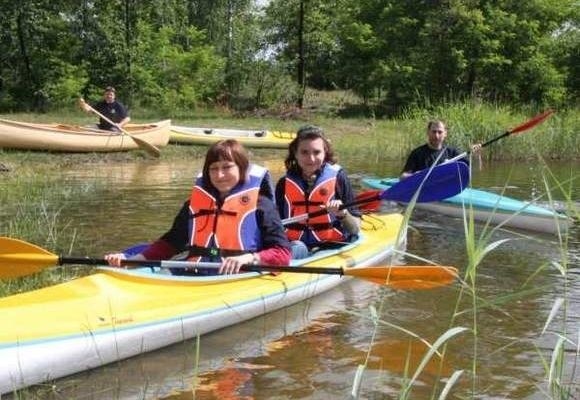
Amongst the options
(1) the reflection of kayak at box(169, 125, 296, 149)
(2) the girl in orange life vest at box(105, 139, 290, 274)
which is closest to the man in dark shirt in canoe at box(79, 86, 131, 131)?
(1) the reflection of kayak at box(169, 125, 296, 149)

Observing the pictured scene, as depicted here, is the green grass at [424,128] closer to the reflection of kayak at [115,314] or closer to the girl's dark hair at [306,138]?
the girl's dark hair at [306,138]

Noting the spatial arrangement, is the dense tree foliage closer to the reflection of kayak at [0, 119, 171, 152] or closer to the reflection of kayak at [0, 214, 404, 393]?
the reflection of kayak at [0, 119, 171, 152]

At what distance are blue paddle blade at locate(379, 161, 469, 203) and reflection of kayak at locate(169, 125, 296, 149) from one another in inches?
380

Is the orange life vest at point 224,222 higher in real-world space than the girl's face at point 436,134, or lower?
lower

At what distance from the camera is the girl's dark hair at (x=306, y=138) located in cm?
518

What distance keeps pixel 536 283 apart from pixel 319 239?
1.62 meters

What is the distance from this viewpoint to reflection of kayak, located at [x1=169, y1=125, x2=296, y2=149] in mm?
15102

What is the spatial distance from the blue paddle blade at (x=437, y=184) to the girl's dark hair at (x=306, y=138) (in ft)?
1.53

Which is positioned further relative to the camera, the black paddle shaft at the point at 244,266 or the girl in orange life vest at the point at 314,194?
the girl in orange life vest at the point at 314,194

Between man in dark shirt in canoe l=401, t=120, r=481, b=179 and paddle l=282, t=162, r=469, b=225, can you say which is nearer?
paddle l=282, t=162, r=469, b=225

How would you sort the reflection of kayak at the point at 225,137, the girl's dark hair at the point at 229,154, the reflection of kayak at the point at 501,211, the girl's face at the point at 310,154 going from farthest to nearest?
the reflection of kayak at the point at 225,137
the reflection of kayak at the point at 501,211
the girl's face at the point at 310,154
the girl's dark hair at the point at 229,154

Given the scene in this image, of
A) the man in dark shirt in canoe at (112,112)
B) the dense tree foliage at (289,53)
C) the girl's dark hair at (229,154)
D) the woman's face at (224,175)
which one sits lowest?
the woman's face at (224,175)

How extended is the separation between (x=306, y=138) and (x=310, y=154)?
11 cm

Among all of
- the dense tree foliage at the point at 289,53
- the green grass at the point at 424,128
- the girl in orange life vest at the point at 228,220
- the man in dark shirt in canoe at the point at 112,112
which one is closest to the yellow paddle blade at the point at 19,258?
the girl in orange life vest at the point at 228,220
